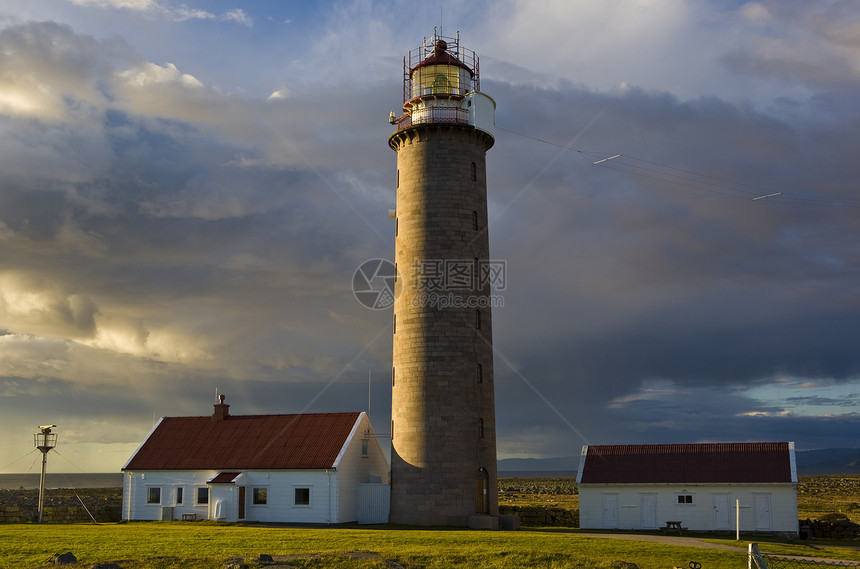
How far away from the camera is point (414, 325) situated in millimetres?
36156

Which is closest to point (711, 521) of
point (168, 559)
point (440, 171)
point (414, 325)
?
point (414, 325)

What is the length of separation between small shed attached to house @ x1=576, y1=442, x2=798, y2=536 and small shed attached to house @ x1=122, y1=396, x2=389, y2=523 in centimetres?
1048

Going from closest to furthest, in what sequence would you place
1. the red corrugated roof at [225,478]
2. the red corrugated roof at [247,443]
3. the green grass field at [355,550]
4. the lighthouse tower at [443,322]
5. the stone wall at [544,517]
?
1. the green grass field at [355,550]
2. the lighthouse tower at [443,322]
3. the red corrugated roof at [225,478]
4. the red corrugated roof at [247,443]
5. the stone wall at [544,517]

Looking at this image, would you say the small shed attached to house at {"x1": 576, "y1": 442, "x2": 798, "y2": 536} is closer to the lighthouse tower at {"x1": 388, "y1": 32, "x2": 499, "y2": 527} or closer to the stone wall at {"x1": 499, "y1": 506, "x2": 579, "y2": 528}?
the stone wall at {"x1": 499, "y1": 506, "x2": 579, "y2": 528}

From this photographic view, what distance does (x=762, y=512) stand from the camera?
119 feet

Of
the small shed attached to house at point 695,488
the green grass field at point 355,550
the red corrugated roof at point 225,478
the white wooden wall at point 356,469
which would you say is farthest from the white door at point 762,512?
the red corrugated roof at point 225,478

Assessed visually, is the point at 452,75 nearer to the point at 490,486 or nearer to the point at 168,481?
the point at 490,486

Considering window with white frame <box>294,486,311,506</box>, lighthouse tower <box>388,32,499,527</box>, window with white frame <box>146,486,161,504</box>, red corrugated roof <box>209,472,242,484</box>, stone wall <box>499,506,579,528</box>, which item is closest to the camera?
lighthouse tower <box>388,32,499,527</box>

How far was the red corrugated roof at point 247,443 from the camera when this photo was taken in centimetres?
3909

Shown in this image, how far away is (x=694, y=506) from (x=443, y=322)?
1442 cm

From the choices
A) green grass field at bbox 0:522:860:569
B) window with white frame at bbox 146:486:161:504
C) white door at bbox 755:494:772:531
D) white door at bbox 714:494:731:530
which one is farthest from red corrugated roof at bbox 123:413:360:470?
white door at bbox 755:494:772:531

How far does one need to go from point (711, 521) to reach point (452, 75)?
24.1 m

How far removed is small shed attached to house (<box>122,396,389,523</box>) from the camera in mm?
37844

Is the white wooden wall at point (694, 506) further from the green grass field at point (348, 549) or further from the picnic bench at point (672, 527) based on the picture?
the green grass field at point (348, 549)
